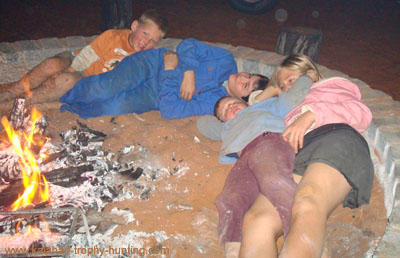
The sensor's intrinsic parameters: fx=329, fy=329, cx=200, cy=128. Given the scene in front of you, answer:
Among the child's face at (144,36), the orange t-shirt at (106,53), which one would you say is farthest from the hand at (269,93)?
the orange t-shirt at (106,53)

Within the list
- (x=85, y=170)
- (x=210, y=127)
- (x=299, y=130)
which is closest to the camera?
(x=299, y=130)

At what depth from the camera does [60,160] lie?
3.02 metres

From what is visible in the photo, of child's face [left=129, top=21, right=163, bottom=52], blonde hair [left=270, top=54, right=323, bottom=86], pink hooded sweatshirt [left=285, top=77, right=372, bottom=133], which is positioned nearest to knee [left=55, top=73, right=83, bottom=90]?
child's face [left=129, top=21, right=163, bottom=52]

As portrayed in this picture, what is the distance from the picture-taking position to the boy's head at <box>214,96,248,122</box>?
319 centimetres

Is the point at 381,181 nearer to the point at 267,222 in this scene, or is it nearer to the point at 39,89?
the point at 267,222

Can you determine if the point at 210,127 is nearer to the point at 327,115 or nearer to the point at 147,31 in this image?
the point at 327,115

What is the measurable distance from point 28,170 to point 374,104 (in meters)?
3.22

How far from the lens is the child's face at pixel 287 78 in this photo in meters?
3.04

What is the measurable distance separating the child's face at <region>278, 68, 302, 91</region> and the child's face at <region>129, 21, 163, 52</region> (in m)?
1.68

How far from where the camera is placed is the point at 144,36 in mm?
3957

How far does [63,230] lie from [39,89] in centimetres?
201

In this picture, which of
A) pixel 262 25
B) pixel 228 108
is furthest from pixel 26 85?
pixel 262 25

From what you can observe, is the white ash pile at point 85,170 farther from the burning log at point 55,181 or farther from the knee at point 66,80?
the knee at point 66,80

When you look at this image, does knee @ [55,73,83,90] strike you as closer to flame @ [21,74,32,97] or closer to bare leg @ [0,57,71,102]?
bare leg @ [0,57,71,102]
